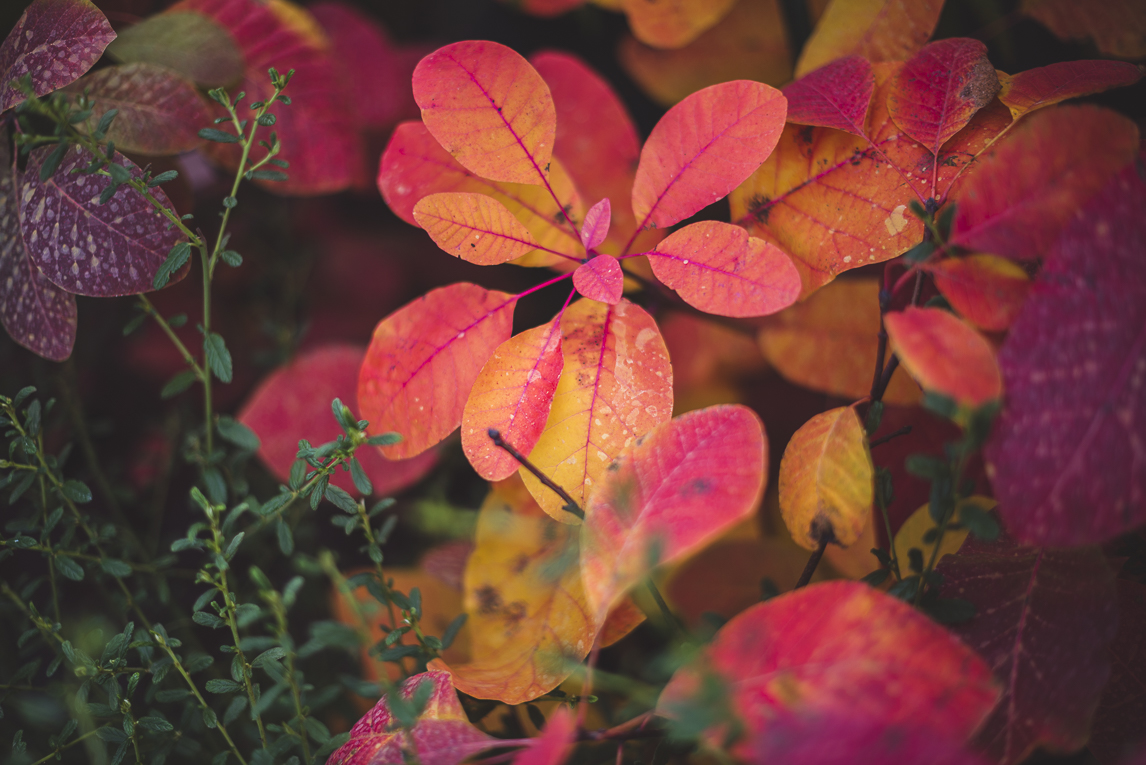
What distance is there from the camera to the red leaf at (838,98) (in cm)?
44

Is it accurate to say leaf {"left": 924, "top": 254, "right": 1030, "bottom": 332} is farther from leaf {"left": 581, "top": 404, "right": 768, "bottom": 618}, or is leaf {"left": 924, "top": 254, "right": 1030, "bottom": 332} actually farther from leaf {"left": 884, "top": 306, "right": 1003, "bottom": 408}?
leaf {"left": 581, "top": 404, "right": 768, "bottom": 618}

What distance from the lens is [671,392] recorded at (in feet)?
1.38

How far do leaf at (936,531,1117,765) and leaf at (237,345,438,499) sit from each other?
0.49 metres

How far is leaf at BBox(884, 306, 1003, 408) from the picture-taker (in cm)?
31

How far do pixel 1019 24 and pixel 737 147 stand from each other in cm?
50

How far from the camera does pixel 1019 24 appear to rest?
26.5 inches

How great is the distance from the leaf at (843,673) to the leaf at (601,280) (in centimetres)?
22

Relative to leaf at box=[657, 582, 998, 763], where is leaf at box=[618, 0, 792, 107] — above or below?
above

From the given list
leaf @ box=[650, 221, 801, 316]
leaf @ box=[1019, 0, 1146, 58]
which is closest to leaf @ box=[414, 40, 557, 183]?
leaf @ box=[650, 221, 801, 316]

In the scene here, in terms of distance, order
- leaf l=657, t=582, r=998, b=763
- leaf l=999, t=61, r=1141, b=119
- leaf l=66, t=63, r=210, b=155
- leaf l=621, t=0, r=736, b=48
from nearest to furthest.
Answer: leaf l=657, t=582, r=998, b=763 → leaf l=999, t=61, r=1141, b=119 → leaf l=66, t=63, r=210, b=155 → leaf l=621, t=0, r=736, b=48

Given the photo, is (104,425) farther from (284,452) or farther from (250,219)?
(250,219)

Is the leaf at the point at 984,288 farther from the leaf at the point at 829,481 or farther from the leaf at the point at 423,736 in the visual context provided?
the leaf at the point at 423,736

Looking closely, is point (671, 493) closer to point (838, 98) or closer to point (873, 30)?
point (838, 98)

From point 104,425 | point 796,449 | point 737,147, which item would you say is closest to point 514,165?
point 737,147
